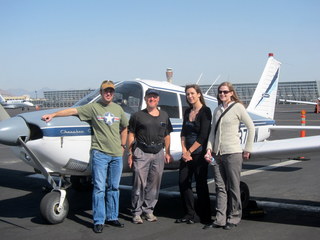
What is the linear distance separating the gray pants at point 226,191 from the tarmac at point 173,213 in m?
0.16

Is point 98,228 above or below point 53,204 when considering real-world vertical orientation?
below

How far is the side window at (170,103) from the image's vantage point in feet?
20.5

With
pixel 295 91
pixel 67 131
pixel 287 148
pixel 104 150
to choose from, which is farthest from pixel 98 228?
pixel 295 91

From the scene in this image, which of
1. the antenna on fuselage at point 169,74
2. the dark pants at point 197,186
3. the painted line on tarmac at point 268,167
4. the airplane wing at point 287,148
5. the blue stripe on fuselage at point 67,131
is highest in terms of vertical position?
the antenna on fuselage at point 169,74

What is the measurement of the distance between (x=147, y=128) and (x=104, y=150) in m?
0.58

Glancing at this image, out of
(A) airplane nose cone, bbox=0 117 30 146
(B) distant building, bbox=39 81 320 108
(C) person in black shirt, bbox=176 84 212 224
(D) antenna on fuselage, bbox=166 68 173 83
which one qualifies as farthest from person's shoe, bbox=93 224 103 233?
(B) distant building, bbox=39 81 320 108

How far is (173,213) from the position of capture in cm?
566

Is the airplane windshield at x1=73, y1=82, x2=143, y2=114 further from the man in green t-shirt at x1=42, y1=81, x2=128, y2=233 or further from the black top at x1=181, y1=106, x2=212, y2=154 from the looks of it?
the black top at x1=181, y1=106, x2=212, y2=154

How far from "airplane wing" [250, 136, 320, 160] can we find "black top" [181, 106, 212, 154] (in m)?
0.71

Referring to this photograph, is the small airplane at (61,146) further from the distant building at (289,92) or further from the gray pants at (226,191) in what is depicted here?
the distant building at (289,92)

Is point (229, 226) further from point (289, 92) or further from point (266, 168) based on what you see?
point (289, 92)

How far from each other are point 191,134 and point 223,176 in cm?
63

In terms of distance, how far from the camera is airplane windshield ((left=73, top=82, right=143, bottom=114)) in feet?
19.1

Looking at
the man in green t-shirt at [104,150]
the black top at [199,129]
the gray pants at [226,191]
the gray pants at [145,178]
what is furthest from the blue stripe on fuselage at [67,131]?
the gray pants at [226,191]
